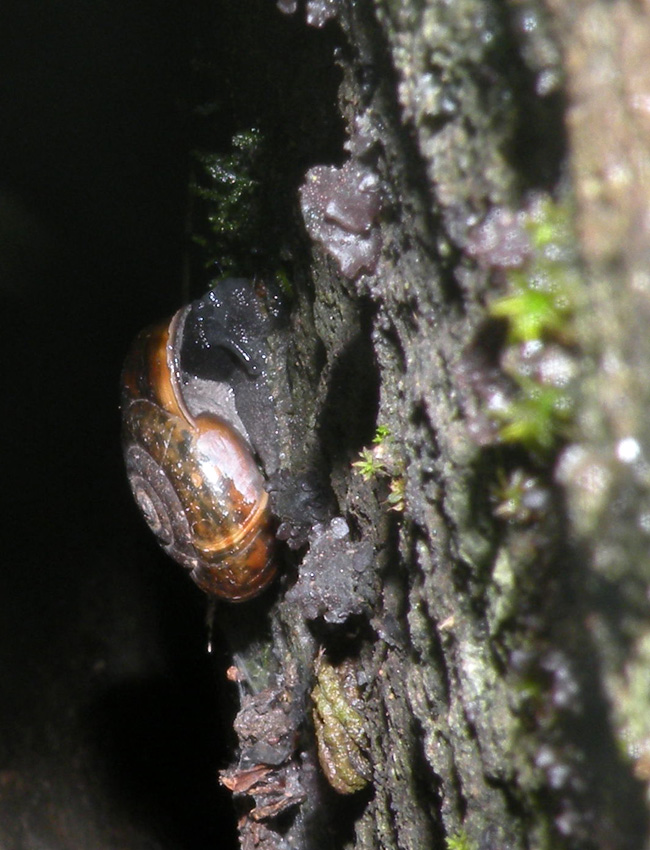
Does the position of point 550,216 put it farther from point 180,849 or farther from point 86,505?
point 180,849

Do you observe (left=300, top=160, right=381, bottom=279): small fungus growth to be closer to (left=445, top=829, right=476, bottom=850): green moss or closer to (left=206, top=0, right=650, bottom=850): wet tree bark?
(left=206, top=0, right=650, bottom=850): wet tree bark

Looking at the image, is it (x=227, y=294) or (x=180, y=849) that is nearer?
(x=227, y=294)

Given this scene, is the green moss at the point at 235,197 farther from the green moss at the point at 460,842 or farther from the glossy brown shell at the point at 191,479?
the green moss at the point at 460,842

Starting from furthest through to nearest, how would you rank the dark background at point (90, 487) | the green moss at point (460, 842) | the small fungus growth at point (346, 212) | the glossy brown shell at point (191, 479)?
1. the dark background at point (90, 487)
2. the glossy brown shell at point (191, 479)
3. the small fungus growth at point (346, 212)
4. the green moss at point (460, 842)

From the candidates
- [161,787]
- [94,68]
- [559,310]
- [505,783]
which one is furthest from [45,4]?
[161,787]

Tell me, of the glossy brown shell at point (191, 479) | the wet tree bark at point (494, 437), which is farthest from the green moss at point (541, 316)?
the glossy brown shell at point (191, 479)

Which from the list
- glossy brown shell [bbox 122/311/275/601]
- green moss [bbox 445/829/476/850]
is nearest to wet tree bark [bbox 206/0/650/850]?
green moss [bbox 445/829/476/850]

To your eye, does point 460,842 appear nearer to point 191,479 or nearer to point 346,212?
point 346,212
